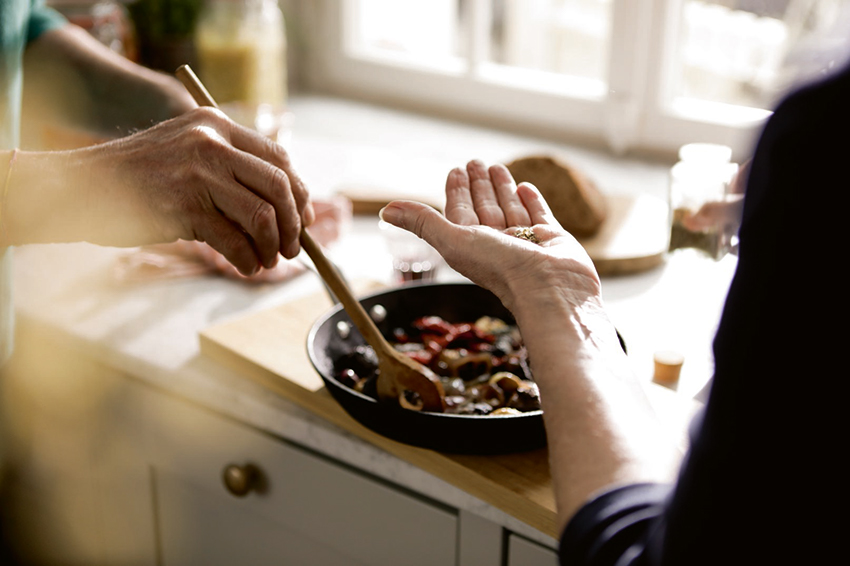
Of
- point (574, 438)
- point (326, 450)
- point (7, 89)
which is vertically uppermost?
point (7, 89)

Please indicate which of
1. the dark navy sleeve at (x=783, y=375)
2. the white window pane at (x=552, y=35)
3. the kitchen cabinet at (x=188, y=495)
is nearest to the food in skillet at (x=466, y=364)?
the kitchen cabinet at (x=188, y=495)

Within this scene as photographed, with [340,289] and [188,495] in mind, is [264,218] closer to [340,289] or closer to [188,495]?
[340,289]

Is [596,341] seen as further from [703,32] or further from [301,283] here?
[703,32]

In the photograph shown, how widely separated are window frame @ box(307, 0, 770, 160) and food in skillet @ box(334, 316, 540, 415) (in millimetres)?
825

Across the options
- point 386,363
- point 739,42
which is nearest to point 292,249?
point 386,363

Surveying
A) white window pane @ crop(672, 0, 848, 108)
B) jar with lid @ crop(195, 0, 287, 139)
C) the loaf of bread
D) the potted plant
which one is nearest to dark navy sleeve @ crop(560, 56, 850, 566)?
the loaf of bread

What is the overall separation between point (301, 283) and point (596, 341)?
2.72ft

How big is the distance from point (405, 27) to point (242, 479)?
183cm

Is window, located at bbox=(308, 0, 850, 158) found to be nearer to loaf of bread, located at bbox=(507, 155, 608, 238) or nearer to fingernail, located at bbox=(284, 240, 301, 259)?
loaf of bread, located at bbox=(507, 155, 608, 238)

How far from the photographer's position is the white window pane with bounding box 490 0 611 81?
8.11 ft

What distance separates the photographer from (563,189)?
146cm

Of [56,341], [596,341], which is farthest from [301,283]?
[596,341]

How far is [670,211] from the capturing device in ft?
4.29

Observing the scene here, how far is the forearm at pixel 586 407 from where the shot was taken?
566 millimetres
